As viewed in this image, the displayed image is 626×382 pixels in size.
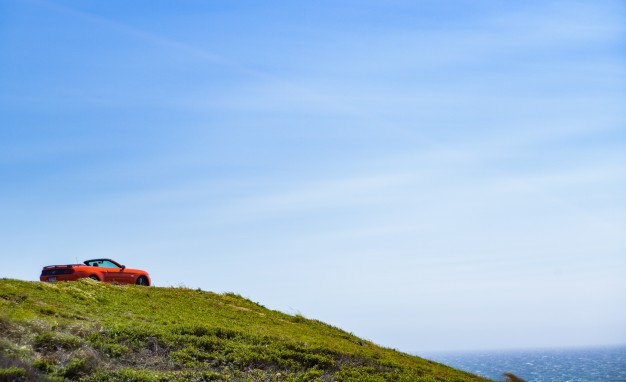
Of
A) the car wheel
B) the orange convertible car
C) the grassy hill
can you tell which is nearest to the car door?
the orange convertible car

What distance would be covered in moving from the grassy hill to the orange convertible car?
2251mm

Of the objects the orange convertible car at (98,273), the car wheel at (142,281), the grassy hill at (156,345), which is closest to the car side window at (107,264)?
the orange convertible car at (98,273)

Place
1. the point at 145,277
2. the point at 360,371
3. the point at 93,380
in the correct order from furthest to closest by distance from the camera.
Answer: the point at 145,277, the point at 360,371, the point at 93,380

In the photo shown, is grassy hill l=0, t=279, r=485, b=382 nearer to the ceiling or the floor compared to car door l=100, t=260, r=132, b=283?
nearer to the floor

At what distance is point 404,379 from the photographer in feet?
61.0

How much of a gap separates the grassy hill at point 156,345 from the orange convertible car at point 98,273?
7.38 ft

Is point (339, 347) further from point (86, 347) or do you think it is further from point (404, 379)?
point (86, 347)

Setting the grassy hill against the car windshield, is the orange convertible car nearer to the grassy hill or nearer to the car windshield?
the car windshield

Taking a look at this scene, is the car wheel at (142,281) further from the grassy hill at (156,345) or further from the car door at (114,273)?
the grassy hill at (156,345)

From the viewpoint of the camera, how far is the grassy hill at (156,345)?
1526 cm

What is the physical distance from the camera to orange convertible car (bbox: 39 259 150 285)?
1051 inches

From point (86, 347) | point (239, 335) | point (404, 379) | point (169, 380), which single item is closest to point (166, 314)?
point (239, 335)

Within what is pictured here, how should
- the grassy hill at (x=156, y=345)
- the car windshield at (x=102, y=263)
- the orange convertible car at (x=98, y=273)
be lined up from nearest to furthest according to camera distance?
the grassy hill at (x=156, y=345) → the orange convertible car at (x=98, y=273) → the car windshield at (x=102, y=263)

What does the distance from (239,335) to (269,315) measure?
7.45 m
